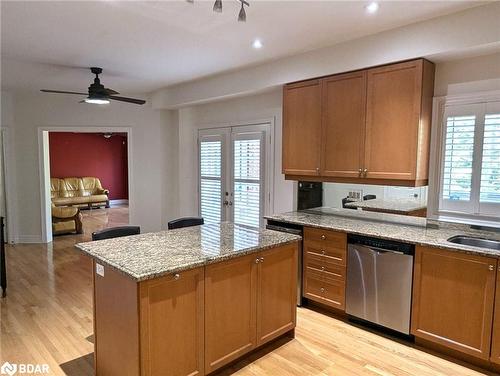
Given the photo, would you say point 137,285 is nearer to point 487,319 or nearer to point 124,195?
point 487,319

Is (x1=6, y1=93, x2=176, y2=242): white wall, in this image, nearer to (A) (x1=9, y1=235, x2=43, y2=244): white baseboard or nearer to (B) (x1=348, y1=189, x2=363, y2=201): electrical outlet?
(A) (x1=9, y1=235, x2=43, y2=244): white baseboard

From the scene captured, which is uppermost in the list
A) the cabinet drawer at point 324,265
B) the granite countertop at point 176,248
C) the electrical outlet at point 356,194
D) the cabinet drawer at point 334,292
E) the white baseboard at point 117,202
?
the electrical outlet at point 356,194

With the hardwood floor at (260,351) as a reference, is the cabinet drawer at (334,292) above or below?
above

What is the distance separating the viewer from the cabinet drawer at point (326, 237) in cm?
322

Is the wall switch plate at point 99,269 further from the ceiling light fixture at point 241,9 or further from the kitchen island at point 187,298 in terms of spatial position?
the ceiling light fixture at point 241,9

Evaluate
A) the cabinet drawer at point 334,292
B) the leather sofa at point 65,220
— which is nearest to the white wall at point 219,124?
the cabinet drawer at point 334,292

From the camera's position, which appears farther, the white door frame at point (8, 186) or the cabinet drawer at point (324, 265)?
the white door frame at point (8, 186)

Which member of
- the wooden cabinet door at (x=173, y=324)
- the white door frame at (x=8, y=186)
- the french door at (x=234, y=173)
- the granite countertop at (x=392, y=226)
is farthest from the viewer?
the white door frame at (x=8, y=186)

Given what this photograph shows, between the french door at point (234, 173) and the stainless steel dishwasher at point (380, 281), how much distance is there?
1815 mm

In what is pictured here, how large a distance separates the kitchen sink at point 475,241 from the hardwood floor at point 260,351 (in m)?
0.96

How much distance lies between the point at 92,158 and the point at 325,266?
370 inches

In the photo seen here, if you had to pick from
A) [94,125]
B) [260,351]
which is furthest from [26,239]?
[260,351]

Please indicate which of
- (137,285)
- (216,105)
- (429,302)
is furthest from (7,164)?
(429,302)

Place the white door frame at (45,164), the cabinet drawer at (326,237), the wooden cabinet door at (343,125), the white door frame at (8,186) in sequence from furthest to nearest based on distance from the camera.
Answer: the white door frame at (45,164) < the white door frame at (8,186) < the wooden cabinet door at (343,125) < the cabinet drawer at (326,237)
